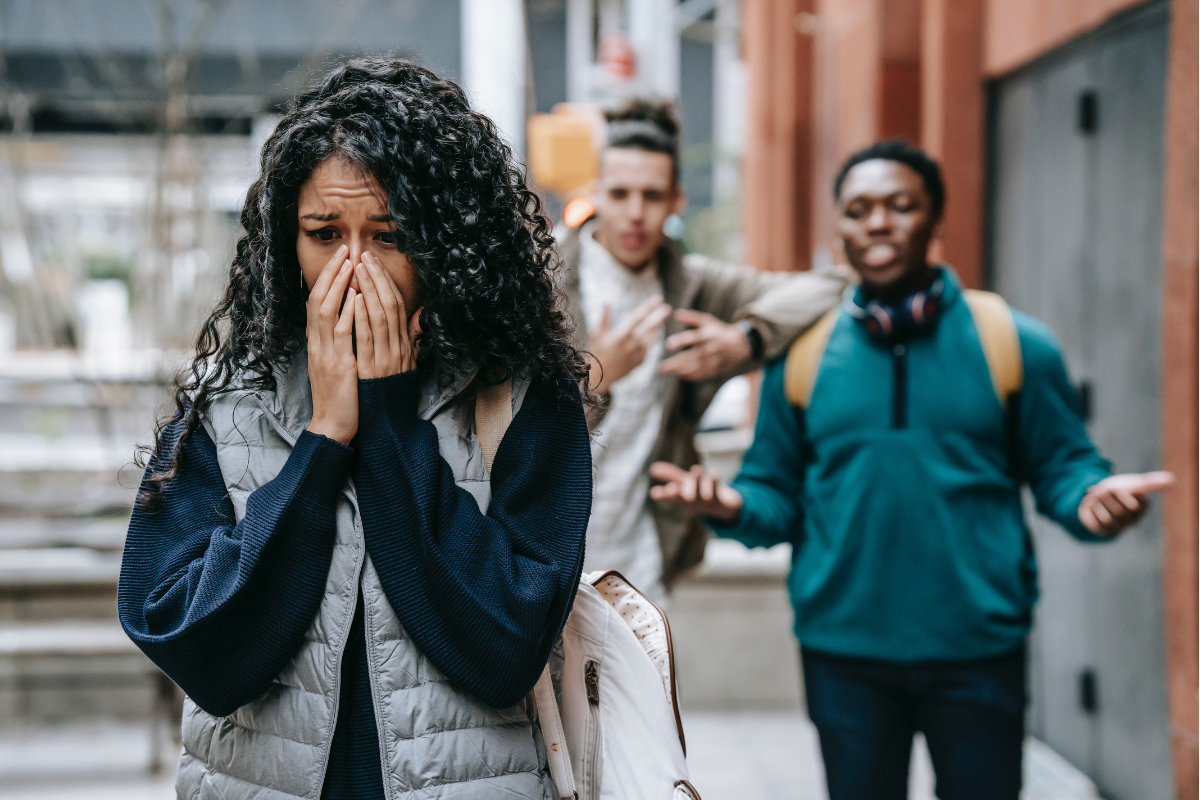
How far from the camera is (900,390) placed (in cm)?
274

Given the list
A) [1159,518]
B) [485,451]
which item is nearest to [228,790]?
[485,451]

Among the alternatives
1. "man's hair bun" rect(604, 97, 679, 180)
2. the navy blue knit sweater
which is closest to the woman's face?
the navy blue knit sweater

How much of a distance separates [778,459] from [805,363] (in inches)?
10.2

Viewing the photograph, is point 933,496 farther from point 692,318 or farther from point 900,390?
point 692,318

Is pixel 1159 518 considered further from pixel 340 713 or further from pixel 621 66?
pixel 621 66

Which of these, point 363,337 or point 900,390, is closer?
point 363,337

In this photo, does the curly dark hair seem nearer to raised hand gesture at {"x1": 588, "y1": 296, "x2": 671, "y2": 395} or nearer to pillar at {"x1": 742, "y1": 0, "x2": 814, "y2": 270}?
raised hand gesture at {"x1": 588, "y1": 296, "x2": 671, "y2": 395}

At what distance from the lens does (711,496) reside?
2.64 metres

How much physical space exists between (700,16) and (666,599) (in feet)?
38.9

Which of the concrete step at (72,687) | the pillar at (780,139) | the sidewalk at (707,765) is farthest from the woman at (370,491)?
the pillar at (780,139)

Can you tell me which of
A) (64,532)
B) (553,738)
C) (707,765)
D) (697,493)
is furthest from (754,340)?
(64,532)

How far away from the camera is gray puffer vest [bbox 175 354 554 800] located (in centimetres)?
154

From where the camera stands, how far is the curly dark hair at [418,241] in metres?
1.59

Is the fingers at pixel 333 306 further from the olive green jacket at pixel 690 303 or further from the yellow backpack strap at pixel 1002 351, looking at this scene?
the yellow backpack strap at pixel 1002 351
